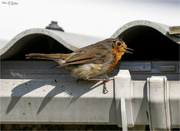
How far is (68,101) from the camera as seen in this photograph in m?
2.48

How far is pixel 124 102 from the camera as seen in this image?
2.30 meters

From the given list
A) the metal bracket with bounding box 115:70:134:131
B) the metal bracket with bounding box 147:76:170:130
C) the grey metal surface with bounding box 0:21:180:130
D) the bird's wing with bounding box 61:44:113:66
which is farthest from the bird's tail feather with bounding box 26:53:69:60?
the metal bracket with bounding box 147:76:170:130

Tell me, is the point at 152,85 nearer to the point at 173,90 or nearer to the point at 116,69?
the point at 173,90

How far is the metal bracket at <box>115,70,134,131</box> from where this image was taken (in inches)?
90.4

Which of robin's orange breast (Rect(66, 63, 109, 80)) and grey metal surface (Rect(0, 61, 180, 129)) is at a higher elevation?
robin's orange breast (Rect(66, 63, 109, 80))

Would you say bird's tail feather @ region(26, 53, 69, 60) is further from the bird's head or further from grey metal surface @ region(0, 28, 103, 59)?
the bird's head

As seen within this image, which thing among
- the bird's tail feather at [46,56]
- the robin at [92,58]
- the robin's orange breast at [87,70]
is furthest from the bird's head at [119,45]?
the bird's tail feather at [46,56]

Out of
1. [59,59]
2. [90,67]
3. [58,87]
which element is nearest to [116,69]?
[90,67]

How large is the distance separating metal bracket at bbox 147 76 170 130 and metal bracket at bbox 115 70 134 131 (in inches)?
5.8

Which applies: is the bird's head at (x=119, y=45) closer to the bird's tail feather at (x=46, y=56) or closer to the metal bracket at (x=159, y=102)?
the bird's tail feather at (x=46, y=56)

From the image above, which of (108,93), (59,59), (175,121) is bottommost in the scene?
(175,121)

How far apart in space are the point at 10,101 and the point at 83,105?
599 millimetres

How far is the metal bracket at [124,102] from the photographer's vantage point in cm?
230

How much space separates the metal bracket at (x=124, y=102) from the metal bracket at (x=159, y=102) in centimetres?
15
